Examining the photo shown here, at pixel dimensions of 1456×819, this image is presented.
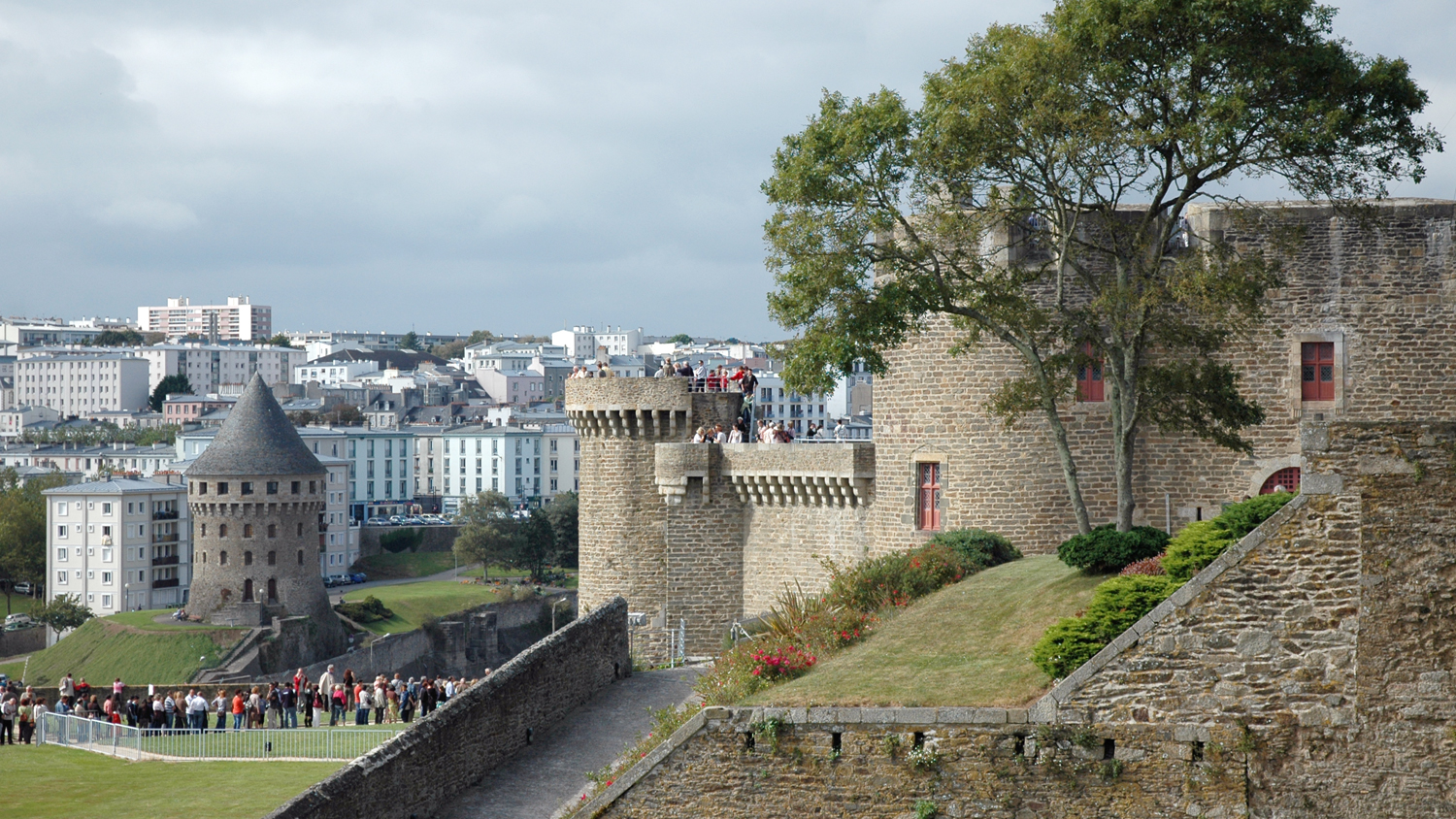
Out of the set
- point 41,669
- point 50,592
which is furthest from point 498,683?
point 50,592

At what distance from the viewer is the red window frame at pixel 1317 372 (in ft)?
83.6

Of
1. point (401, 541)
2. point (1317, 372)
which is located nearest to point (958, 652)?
point (1317, 372)

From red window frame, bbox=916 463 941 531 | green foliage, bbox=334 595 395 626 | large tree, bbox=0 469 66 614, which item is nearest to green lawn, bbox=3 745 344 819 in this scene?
red window frame, bbox=916 463 941 531

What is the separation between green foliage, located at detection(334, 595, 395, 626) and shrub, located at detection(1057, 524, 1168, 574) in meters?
82.9

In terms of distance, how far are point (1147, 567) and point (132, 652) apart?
76142mm

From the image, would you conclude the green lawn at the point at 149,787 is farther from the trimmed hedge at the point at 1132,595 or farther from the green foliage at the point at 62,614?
the green foliage at the point at 62,614

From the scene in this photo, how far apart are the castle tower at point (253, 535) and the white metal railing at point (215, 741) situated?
6240 centimetres

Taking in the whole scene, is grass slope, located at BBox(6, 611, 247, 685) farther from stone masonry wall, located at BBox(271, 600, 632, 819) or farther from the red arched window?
the red arched window

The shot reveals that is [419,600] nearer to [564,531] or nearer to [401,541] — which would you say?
[564,531]

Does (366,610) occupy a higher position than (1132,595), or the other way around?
(1132,595)

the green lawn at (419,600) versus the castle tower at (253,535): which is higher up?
the castle tower at (253,535)

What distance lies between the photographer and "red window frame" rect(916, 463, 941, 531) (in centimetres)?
2728

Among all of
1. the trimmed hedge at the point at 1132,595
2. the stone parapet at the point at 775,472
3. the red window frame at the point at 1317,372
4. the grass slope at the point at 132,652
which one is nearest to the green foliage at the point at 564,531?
the grass slope at the point at 132,652

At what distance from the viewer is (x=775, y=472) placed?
31.2 metres
